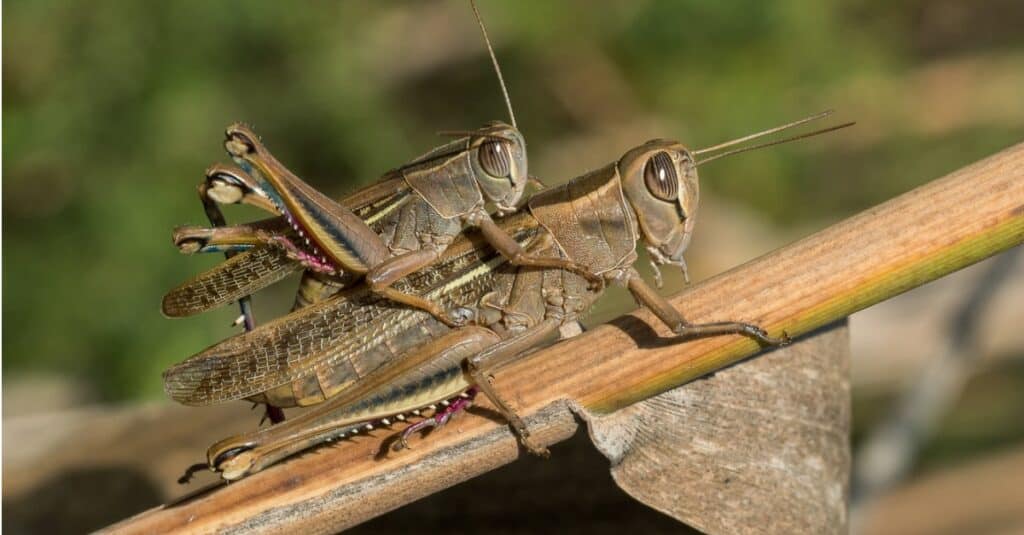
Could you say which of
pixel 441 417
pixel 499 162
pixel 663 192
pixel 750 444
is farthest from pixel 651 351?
pixel 499 162

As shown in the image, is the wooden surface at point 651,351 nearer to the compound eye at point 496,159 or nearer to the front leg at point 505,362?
the front leg at point 505,362

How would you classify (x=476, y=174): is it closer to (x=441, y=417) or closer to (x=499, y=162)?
(x=499, y=162)

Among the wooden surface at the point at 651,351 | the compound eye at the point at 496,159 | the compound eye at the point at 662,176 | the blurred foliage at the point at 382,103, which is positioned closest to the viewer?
the wooden surface at the point at 651,351

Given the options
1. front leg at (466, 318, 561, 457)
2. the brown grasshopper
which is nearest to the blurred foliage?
the brown grasshopper

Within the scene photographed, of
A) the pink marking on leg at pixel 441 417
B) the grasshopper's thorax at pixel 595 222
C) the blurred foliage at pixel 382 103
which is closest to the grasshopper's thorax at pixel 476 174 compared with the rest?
the grasshopper's thorax at pixel 595 222

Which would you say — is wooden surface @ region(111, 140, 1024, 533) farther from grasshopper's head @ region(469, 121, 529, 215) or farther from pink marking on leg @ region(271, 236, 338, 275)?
A: grasshopper's head @ region(469, 121, 529, 215)

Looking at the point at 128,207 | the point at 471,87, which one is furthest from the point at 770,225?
the point at 128,207
